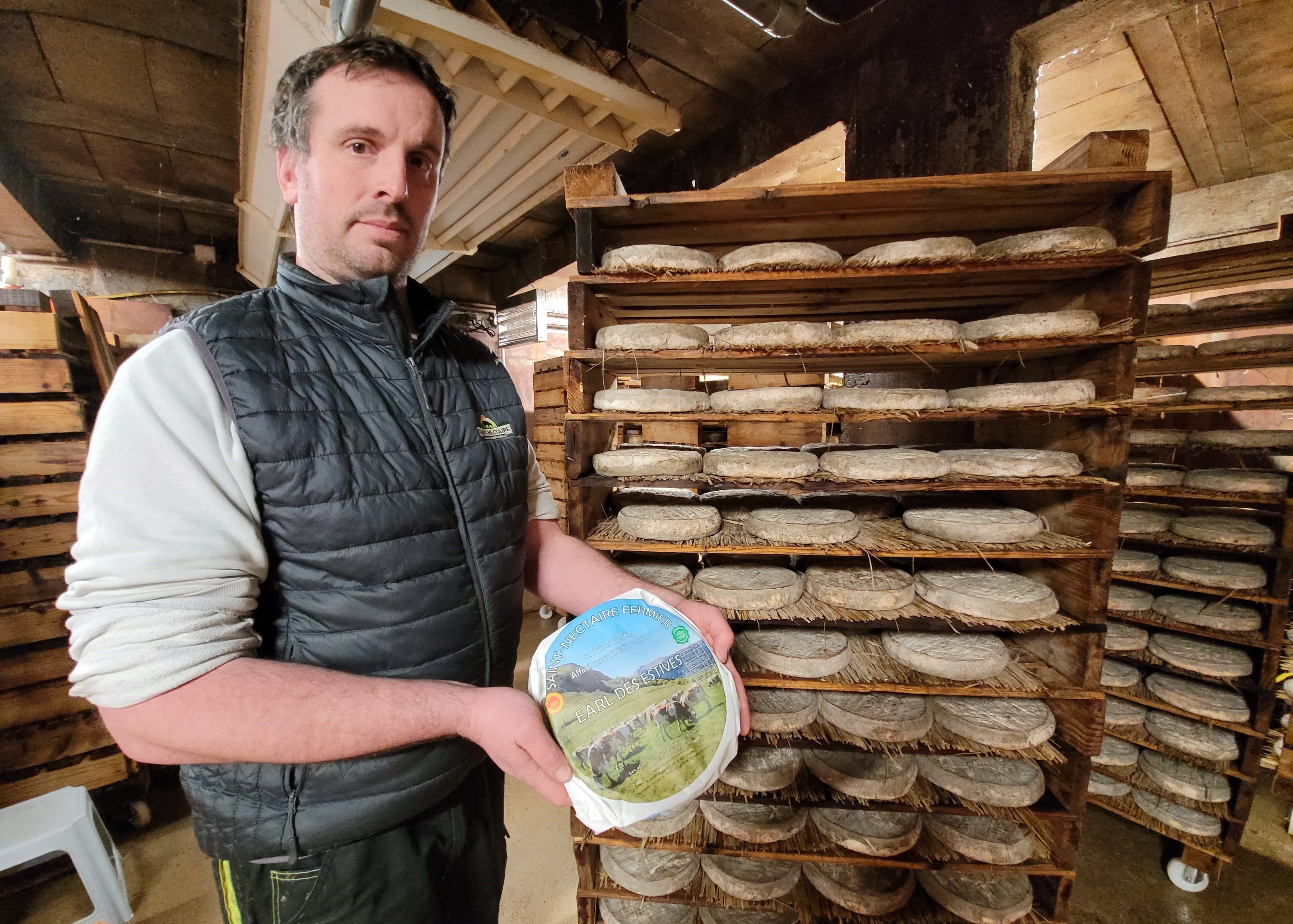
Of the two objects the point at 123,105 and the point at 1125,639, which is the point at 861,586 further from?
the point at 123,105

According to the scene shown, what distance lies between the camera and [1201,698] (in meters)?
2.53

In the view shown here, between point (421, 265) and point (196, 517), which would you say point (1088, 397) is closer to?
point (196, 517)

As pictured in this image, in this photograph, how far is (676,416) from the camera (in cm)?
171

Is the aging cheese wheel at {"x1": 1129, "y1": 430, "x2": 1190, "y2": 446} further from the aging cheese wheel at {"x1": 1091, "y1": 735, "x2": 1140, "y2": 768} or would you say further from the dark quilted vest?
the dark quilted vest

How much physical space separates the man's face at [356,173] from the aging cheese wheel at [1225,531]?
427 cm

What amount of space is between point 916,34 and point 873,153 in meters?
0.51

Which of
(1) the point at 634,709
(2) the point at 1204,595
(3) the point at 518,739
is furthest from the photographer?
(2) the point at 1204,595

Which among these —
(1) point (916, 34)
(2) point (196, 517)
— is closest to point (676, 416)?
(2) point (196, 517)

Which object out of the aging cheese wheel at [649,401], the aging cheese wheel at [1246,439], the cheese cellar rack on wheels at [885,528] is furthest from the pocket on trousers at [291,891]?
the aging cheese wheel at [1246,439]

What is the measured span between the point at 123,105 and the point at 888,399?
14.7 feet

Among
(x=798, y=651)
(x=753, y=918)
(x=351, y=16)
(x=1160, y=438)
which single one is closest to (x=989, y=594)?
(x=798, y=651)

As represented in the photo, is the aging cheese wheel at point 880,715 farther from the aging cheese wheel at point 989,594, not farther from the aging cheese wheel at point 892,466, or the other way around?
the aging cheese wheel at point 892,466

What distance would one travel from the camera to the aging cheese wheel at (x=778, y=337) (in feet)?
5.24

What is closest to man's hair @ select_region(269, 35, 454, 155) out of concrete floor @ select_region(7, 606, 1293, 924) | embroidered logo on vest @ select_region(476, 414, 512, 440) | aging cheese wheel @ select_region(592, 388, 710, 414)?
embroidered logo on vest @ select_region(476, 414, 512, 440)
